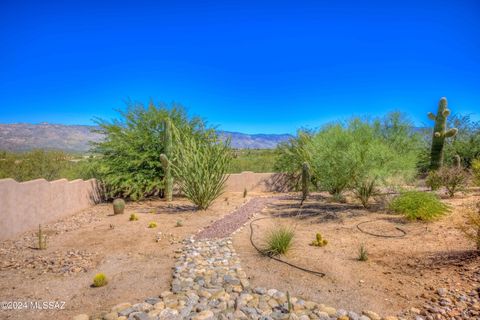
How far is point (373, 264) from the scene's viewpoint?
5.50 meters

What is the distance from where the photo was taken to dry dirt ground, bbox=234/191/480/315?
4.47m

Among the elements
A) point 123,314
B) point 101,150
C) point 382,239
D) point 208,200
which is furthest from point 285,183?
point 123,314

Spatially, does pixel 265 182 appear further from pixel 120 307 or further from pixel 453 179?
pixel 120 307

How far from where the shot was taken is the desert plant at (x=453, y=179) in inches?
428

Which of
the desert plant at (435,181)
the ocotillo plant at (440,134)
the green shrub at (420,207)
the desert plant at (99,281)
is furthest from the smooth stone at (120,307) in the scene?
the ocotillo plant at (440,134)

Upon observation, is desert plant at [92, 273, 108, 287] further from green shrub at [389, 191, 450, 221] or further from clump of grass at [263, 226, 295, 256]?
green shrub at [389, 191, 450, 221]

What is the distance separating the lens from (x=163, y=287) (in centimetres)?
482

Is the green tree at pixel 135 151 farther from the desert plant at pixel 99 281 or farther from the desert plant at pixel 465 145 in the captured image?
the desert plant at pixel 465 145

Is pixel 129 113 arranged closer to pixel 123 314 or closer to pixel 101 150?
pixel 101 150

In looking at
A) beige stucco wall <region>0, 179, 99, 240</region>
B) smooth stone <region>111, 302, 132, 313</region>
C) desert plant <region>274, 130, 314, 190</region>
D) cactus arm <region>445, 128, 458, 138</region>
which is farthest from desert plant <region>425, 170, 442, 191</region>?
beige stucco wall <region>0, 179, 99, 240</region>

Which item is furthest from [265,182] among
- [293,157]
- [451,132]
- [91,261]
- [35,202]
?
[91,261]

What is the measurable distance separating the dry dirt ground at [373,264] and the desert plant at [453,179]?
119 inches

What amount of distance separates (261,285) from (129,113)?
11794 mm

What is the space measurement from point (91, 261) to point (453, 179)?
11.5m
